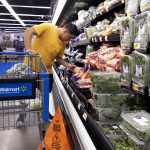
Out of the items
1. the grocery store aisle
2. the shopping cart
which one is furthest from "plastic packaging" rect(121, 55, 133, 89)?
the grocery store aisle

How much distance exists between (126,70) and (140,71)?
0.22m

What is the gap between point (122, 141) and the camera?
52.2 inches

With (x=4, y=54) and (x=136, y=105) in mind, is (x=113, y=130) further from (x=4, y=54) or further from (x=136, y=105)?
(x=4, y=54)

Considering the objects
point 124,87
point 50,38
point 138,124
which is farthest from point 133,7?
point 50,38

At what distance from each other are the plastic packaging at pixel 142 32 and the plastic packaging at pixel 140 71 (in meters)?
0.04

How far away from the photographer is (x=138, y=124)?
4.01ft

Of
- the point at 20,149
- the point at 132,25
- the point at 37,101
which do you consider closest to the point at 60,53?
Answer: the point at 20,149

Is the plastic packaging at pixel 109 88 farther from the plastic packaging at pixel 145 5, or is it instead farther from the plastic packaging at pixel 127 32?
the plastic packaging at pixel 145 5

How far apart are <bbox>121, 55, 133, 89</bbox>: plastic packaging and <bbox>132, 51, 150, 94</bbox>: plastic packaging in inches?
1.8

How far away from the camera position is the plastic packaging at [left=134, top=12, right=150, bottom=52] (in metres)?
1.30

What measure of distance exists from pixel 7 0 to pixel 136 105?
1151 centimetres

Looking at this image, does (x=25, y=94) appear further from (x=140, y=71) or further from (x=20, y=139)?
(x=20, y=139)

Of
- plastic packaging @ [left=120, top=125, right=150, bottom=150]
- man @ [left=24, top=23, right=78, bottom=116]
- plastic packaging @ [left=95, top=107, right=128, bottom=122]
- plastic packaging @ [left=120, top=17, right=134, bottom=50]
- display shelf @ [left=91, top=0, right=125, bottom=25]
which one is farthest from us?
man @ [left=24, top=23, right=78, bottom=116]

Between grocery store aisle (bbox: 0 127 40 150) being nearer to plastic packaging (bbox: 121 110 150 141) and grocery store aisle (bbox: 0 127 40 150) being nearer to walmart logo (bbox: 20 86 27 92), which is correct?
walmart logo (bbox: 20 86 27 92)
